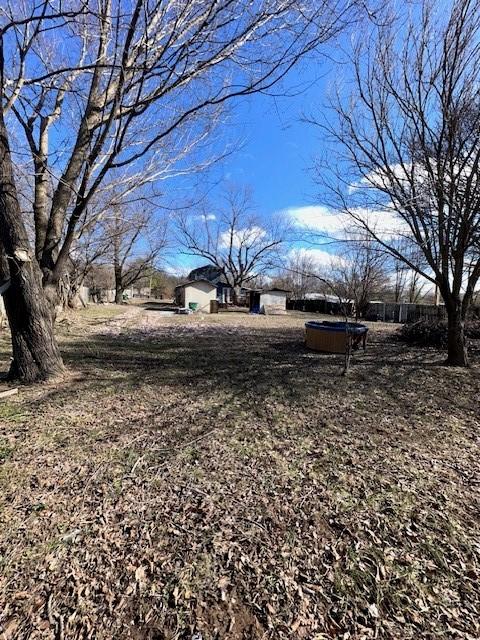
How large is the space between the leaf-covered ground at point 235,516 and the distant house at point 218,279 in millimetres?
34566

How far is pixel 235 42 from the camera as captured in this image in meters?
3.95

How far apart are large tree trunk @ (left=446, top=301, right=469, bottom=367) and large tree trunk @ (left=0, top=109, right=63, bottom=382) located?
7384mm

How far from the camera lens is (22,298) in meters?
4.36

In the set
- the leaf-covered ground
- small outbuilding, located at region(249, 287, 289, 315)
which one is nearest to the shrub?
the leaf-covered ground

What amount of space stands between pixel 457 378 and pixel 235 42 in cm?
632

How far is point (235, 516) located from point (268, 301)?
105 feet

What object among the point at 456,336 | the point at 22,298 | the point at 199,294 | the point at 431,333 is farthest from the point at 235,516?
the point at 199,294

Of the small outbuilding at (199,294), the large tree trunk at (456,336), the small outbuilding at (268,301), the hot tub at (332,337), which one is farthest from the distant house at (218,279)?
the large tree trunk at (456,336)

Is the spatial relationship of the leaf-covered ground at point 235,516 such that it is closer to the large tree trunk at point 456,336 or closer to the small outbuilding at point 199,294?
the large tree trunk at point 456,336

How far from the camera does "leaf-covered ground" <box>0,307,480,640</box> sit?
1587mm

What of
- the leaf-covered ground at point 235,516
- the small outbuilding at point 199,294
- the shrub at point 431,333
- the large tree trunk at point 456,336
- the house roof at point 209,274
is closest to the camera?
the leaf-covered ground at point 235,516

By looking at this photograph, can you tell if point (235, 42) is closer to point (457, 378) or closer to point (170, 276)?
point (457, 378)

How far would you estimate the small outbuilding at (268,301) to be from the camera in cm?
3250

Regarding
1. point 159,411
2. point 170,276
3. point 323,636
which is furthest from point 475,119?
point 170,276
